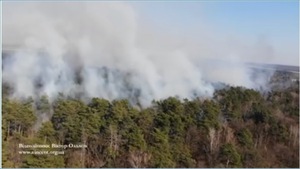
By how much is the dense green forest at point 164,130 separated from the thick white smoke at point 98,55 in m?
0.07

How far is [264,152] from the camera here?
2613mm

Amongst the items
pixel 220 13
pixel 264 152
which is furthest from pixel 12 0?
pixel 264 152

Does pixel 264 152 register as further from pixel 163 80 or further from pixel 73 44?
pixel 73 44

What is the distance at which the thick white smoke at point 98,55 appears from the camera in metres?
2.46

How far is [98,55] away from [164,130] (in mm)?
530

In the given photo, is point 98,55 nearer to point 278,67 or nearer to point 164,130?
point 164,130

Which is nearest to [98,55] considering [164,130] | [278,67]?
[164,130]

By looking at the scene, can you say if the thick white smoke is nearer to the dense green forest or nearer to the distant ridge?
the dense green forest

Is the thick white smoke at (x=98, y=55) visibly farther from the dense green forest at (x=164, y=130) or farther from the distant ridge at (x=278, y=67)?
the distant ridge at (x=278, y=67)

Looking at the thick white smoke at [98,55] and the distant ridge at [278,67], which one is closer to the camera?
the thick white smoke at [98,55]

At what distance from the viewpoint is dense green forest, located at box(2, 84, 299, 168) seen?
2496mm

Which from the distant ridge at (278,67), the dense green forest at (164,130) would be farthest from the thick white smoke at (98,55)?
the distant ridge at (278,67)

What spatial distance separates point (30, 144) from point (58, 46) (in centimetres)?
53

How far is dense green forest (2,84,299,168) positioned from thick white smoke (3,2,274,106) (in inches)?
2.8
